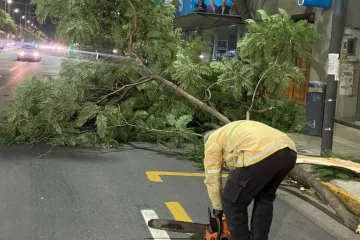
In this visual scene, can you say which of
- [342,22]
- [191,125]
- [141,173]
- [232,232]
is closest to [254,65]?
[342,22]

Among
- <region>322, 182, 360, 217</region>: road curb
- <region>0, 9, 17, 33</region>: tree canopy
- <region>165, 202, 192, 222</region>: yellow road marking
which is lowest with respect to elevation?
<region>165, 202, 192, 222</region>: yellow road marking

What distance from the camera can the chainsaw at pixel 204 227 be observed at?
3465mm

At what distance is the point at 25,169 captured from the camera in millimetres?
6543

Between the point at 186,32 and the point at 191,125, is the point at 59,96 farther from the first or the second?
the point at 186,32

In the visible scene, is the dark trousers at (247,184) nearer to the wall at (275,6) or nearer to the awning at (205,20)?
the wall at (275,6)

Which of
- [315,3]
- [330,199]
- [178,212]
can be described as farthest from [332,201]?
[315,3]

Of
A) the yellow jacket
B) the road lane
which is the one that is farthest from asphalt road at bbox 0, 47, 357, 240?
the yellow jacket

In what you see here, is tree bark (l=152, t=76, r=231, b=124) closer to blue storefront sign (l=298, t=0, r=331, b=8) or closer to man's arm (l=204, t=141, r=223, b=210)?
blue storefront sign (l=298, t=0, r=331, b=8)

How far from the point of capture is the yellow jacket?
10.3 feet

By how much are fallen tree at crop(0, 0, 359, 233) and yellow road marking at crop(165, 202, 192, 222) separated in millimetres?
2524

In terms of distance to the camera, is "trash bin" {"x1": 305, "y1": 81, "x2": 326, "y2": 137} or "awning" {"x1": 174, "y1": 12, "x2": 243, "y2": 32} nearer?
"trash bin" {"x1": 305, "y1": 81, "x2": 326, "y2": 137}

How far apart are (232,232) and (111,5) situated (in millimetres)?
6722

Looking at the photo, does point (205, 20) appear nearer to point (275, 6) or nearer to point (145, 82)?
point (275, 6)

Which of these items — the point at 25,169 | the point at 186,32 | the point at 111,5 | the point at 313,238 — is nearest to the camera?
the point at 313,238
